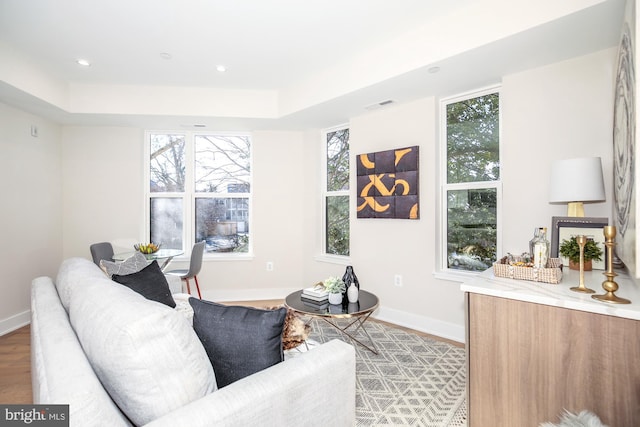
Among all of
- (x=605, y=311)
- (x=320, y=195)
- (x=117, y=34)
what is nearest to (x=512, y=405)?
(x=605, y=311)

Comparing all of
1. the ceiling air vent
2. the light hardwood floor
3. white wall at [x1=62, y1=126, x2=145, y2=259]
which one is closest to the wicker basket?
the light hardwood floor

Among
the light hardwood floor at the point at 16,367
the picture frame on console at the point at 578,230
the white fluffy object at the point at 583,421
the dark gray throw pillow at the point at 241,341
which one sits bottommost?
the light hardwood floor at the point at 16,367

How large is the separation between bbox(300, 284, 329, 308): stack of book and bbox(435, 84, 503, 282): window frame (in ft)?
4.17

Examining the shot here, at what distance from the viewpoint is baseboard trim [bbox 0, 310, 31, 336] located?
3.39 meters

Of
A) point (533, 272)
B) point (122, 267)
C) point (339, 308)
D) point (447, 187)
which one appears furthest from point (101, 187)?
point (533, 272)

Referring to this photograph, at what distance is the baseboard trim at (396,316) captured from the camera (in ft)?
10.3

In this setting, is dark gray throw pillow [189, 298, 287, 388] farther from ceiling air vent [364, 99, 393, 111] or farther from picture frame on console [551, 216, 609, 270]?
ceiling air vent [364, 99, 393, 111]

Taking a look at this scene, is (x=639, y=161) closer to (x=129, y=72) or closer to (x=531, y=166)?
(x=531, y=166)

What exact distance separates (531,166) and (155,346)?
114 inches

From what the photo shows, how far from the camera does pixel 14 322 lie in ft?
11.5

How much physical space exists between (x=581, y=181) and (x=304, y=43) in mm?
2345

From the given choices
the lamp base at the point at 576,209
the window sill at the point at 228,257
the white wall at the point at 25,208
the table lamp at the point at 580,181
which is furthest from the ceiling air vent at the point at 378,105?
the white wall at the point at 25,208

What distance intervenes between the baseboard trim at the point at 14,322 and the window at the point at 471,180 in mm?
4693

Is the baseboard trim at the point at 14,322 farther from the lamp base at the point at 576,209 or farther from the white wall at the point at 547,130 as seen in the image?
the lamp base at the point at 576,209
